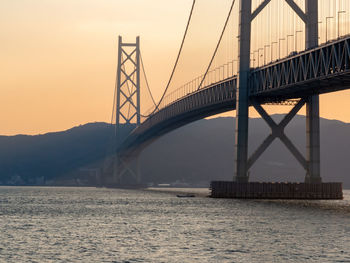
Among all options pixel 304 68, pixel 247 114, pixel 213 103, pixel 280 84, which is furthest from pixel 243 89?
pixel 304 68

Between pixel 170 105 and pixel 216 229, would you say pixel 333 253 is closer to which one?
pixel 216 229

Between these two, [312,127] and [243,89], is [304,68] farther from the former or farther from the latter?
[312,127]

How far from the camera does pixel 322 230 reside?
43625mm

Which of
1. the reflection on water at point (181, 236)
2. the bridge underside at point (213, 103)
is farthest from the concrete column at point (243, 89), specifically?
the reflection on water at point (181, 236)

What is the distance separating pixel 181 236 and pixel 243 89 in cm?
3374

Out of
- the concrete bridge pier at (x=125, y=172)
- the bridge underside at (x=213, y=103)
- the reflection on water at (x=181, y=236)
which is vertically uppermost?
the bridge underside at (x=213, y=103)

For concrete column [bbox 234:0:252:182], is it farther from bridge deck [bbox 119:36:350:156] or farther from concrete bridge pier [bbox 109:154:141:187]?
concrete bridge pier [bbox 109:154:141:187]

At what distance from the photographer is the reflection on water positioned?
32625 mm

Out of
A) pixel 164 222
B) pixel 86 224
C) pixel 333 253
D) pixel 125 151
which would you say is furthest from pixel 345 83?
pixel 125 151

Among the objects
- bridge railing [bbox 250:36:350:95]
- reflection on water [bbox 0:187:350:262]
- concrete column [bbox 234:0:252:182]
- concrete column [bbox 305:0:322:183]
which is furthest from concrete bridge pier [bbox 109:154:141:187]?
reflection on water [bbox 0:187:350:262]

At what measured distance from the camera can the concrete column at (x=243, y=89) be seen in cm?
7250

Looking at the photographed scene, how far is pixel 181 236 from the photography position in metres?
40.3

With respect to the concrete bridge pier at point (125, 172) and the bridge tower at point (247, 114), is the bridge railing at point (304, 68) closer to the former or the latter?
the bridge tower at point (247, 114)

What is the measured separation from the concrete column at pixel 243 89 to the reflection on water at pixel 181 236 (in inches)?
506
